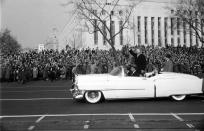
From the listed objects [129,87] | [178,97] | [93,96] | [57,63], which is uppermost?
[57,63]

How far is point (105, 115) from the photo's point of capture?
34.8 feet

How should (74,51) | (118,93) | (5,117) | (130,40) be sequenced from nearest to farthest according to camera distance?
(5,117) → (118,93) → (74,51) → (130,40)

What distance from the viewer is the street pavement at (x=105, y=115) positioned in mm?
8820

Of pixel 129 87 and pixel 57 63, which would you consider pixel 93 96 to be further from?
pixel 57 63

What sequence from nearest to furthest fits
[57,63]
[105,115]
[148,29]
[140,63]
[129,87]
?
[105,115] < [129,87] < [140,63] < [57,63] < [148,29]

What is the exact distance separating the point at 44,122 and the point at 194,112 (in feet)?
14.4

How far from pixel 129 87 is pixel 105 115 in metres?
3.14

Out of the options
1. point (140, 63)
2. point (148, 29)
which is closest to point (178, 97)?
point (140, 63)

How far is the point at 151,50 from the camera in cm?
3922

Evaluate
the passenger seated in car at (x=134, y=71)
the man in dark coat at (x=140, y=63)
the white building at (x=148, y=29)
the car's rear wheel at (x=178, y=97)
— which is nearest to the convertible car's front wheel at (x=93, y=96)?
the passenger seated in car at (x=134, y=71)

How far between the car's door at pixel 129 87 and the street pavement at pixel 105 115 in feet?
1.04

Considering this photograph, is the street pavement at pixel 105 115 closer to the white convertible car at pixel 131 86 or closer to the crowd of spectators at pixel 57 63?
the white convertible car at pixel 131 86

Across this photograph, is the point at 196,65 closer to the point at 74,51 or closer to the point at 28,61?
the point at 74,51

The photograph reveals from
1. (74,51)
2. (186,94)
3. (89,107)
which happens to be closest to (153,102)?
(186,94)
